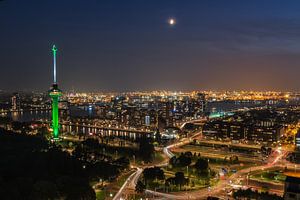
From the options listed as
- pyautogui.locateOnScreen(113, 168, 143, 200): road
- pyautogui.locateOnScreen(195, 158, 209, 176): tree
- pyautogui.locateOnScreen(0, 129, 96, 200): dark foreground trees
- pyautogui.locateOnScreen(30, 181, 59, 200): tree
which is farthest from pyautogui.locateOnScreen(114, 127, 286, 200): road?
pyautogui.locateOnScreen(30, 181, 59, 200): tree

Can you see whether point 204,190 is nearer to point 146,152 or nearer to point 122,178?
point 122,178

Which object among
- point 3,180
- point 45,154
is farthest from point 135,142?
point 3,180

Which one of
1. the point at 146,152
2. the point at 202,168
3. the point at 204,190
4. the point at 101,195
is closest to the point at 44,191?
the point at 101,195

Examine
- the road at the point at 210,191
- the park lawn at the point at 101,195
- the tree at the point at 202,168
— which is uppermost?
the tree at the point at 202,168

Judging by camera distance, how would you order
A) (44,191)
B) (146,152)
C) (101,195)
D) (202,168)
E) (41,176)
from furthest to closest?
(146,152) < (202,168) < (41,176) < (101,195) < (44,191)

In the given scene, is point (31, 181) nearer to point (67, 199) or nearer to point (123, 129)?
point (67, 199)

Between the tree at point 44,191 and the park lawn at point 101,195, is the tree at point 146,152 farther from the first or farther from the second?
the tree at point 44,191

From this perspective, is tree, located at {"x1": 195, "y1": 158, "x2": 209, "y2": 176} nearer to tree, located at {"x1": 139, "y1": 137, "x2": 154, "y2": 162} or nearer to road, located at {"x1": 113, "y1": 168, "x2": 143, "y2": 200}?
road, located at {"x1": 113, "y1": 168, "x2": 143, "y2": 200}

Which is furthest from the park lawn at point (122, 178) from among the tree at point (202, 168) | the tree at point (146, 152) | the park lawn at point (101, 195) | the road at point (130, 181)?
the tree at point (202, 168)

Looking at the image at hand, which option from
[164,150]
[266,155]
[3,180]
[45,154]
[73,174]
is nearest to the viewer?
[3,180]

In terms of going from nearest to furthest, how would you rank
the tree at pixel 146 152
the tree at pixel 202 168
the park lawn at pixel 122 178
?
1. the park lawn at pixel 122 178
2. the tree at pixel 202 168
3. the tree at pixel 146 152

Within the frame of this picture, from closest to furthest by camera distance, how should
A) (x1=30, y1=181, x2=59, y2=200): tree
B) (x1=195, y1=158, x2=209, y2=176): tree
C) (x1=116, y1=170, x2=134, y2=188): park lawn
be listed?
(x1=30, y1=181, x2=59, y2=200): tree, (x1=116, y1=170, x2=134, y2=188): park lawn, (x1=195, y1=158, x2=209, y2=176): tree
